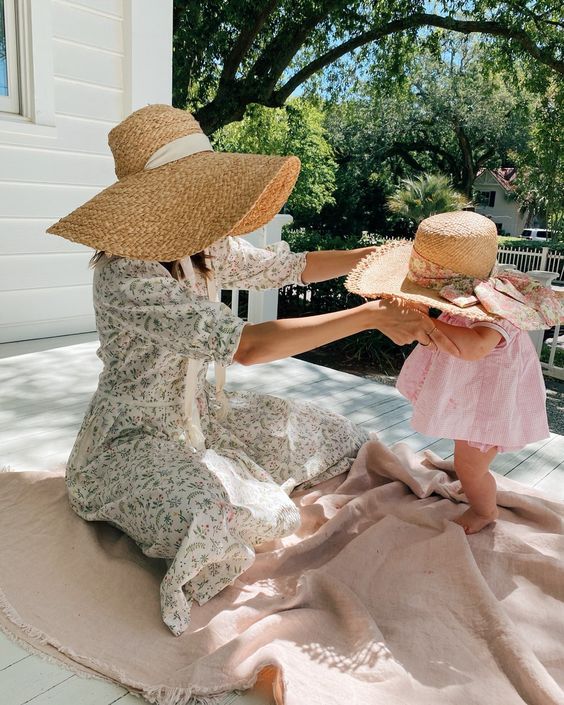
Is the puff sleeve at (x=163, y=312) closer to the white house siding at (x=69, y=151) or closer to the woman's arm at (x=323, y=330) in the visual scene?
the woman's arm at (x=323, y=330)

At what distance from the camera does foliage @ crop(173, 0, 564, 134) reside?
27.0 feet

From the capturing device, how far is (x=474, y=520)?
1.93 m

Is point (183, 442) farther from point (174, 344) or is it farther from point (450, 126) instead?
point (450, 126)

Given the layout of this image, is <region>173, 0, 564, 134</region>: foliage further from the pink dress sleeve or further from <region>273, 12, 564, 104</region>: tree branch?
the pink dress sleeve

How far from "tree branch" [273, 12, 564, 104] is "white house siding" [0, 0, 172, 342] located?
562 centimetres

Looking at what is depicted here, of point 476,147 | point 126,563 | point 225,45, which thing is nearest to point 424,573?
point 126,563

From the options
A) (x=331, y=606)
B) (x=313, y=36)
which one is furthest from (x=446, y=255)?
(x=313, y=36)

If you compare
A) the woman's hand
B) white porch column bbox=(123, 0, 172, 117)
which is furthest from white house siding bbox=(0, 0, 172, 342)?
the woman's hand

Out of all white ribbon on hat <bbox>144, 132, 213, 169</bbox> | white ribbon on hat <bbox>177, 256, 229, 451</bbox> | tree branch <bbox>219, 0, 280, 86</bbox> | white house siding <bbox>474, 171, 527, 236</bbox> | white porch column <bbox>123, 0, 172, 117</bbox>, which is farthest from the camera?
white house siding <bbox>474, 171, 527, 236</bbox>

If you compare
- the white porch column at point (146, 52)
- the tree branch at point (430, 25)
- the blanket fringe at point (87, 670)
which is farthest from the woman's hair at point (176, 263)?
the tree branch at point (430, 25)

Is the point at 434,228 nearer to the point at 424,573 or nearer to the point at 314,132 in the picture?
the point at 424,573

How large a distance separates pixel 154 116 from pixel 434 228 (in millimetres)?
810

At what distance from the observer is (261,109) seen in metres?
11.3

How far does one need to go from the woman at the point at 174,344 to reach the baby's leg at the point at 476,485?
1.60 feet
